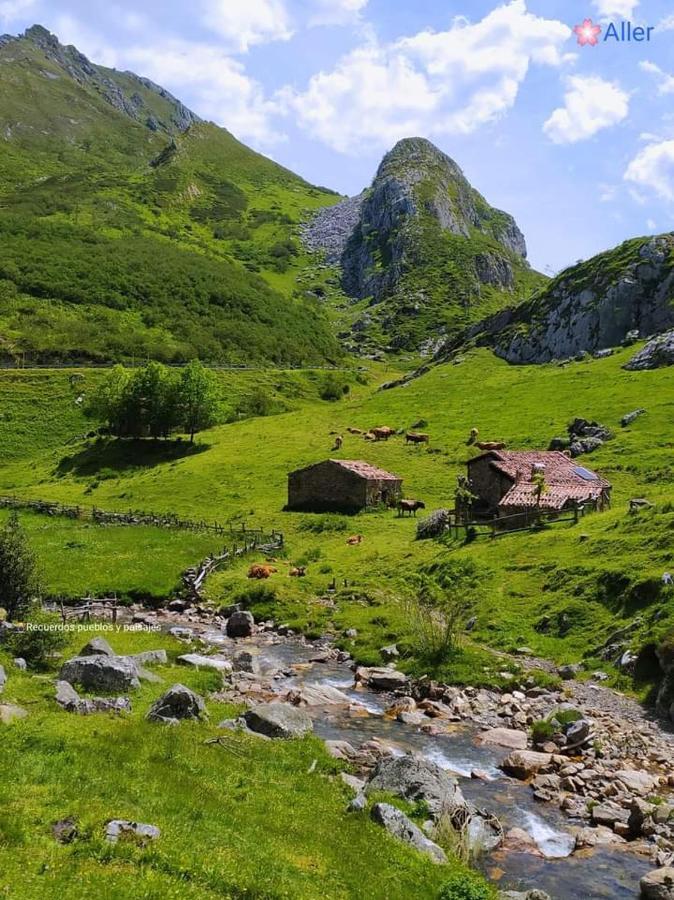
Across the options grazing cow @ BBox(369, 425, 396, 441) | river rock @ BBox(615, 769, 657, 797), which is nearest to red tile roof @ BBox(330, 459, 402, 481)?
grazing cow @ BBox(369, 425, 396, 441)

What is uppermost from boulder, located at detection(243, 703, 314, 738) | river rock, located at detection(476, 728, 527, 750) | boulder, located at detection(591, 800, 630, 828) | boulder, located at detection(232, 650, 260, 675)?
boulder, located at detection(243, 703, 314, 738)

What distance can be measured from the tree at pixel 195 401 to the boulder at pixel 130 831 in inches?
3732

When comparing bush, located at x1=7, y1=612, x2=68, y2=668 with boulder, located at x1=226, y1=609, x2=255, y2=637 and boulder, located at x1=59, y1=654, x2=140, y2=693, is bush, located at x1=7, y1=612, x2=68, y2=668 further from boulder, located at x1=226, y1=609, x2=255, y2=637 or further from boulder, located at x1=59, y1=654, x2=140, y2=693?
boulder, located at x1=226, y1=609, x2=255, y2=637

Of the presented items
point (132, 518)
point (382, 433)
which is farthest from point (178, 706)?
point (382, 433)

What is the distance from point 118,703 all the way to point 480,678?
49.4ft

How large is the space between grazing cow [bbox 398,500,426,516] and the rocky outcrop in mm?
63600

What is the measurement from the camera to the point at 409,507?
6888cm

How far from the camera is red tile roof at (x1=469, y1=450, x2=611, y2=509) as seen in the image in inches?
2130

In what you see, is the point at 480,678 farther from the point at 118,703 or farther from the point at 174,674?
the point at 118,703

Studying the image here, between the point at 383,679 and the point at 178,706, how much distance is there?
1114cm

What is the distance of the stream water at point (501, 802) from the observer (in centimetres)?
1531

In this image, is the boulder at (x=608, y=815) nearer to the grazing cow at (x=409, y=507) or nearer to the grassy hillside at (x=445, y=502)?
the grassy hillside at (x=445, y=502)

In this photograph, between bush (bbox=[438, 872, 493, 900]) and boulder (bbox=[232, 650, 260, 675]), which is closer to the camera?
bush (bbox=[438, 872, 493, 900])

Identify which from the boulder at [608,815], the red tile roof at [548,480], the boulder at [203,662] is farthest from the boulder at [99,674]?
the red tile roof at [548,480]
